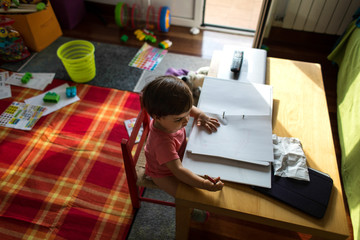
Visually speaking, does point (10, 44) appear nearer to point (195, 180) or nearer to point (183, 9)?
point (183, 9)

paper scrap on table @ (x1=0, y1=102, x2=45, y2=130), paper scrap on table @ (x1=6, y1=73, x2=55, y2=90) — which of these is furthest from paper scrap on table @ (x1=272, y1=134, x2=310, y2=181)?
paper scrap on table @ (x1=6, y1=73, x2=55, y2=90)

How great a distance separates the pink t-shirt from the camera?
0.97 m

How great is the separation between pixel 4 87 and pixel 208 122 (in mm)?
1913

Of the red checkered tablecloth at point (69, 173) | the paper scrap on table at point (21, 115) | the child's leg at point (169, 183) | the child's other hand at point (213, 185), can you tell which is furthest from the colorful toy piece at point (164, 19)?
the child's other hand at point (213, 185)

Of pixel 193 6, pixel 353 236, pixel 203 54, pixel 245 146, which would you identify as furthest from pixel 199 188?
pixel 193 6

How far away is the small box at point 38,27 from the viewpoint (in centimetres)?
227

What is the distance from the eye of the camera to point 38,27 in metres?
2.39

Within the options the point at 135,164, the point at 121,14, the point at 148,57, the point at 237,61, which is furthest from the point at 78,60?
the point at 237,61

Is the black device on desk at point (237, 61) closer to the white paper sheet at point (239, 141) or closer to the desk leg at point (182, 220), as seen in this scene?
the white paper sheet at point (239, 141)

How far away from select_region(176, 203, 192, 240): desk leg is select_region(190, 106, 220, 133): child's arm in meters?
0.31

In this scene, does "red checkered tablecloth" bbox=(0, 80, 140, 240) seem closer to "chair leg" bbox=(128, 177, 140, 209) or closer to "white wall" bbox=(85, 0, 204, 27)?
"chair leg" bbox=(128, 177, 140, 209)

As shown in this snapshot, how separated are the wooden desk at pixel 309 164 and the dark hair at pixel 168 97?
0.86 ft

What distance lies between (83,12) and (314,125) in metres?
2.71

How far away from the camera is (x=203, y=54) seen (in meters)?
2.54
